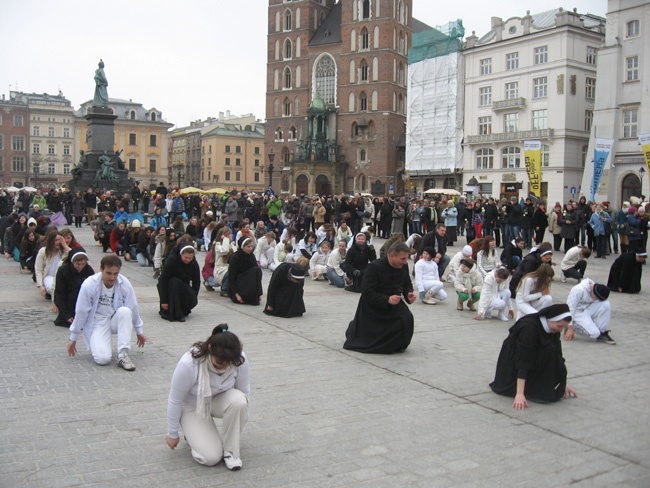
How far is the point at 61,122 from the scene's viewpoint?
95062 millimetres

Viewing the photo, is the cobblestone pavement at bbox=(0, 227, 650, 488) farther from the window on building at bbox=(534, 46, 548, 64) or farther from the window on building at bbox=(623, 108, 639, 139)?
the window on building at bbox=(534, 46, 548, 64)

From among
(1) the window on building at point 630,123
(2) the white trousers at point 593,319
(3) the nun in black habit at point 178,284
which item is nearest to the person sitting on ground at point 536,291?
(2) the white trousers at point 593,319

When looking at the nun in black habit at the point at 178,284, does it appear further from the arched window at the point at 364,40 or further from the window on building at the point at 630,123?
the arched window at the point at 364,40

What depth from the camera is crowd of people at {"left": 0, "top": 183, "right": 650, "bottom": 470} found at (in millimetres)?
4793

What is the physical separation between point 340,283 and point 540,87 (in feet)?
132

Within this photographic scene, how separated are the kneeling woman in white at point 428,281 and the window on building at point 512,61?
42508mm

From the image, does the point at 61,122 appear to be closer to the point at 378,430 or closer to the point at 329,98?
the point at 329,98

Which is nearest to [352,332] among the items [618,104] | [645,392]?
[645,392]

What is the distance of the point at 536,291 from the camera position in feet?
25.4

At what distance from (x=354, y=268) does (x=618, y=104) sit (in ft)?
111

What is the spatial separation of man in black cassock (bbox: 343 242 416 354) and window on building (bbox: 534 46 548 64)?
45319 millimetres

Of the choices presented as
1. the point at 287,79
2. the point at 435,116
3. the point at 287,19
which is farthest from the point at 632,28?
the point at 287,19

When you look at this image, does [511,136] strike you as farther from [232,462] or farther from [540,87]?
[232,462]

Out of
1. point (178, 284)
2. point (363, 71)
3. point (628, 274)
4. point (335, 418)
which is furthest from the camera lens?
point (363, 71)
